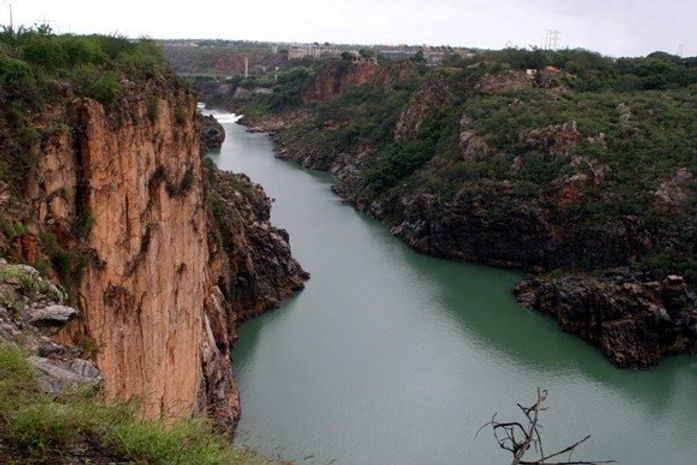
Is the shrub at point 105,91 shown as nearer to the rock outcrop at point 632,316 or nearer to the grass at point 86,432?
the grass at point 86,432

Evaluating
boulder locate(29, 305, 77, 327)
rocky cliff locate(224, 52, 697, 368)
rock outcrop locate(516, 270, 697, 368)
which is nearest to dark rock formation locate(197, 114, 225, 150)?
rocky cliff locate(224, 52, 697, 368)

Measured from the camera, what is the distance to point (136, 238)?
9.59 metres

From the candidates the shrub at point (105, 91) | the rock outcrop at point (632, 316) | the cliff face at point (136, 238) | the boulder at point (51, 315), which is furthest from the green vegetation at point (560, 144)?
the boulder at point (51, 315)

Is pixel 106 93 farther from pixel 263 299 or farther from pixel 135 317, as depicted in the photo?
pixel 263 299

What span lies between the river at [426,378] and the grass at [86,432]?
7.62 meters

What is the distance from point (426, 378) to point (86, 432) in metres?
15.3

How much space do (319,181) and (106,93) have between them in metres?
37.3

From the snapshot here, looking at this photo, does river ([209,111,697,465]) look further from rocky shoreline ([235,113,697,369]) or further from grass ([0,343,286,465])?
grass ([0,343,286,465])

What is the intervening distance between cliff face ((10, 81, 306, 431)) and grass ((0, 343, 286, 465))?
617 mm

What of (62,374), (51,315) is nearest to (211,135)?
(51,315)

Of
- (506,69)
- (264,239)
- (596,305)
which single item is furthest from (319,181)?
(596,305)

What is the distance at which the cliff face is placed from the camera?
303 inches

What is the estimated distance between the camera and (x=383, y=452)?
14.9 metres

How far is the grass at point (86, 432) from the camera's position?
370cm
